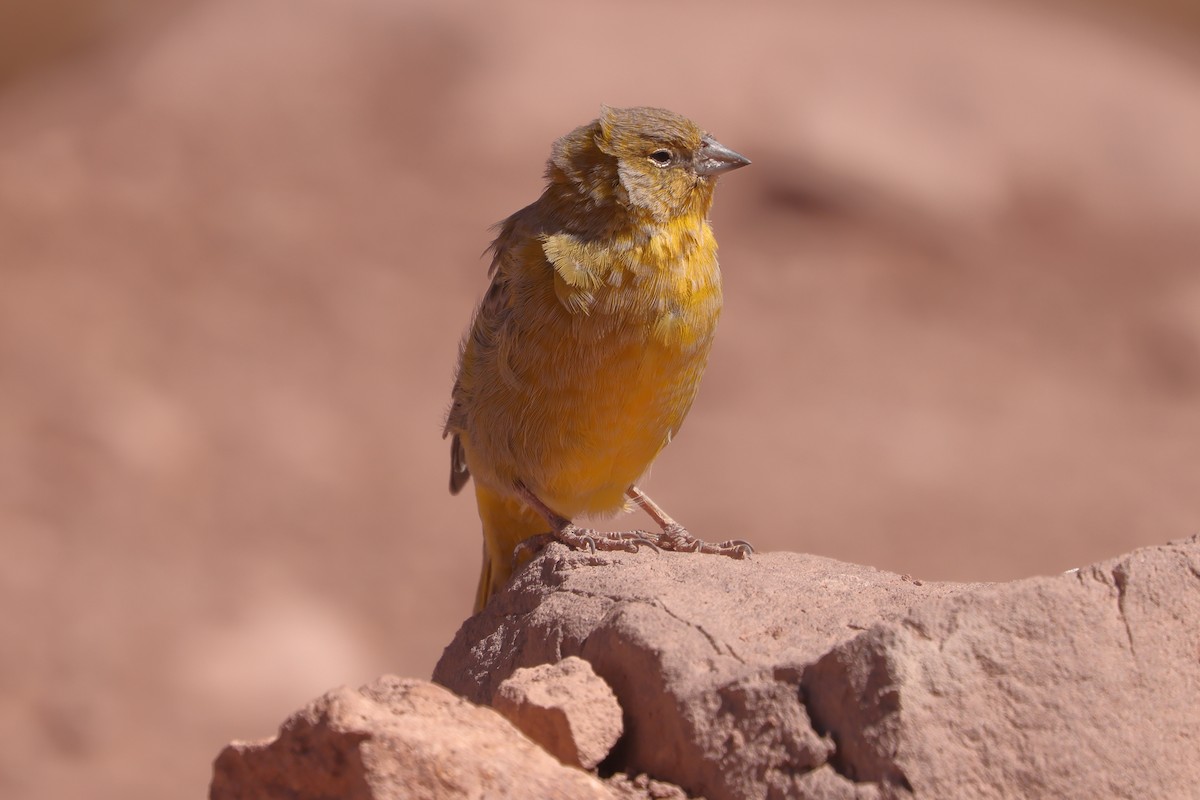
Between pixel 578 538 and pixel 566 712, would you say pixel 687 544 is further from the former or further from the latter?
pixel 566 712

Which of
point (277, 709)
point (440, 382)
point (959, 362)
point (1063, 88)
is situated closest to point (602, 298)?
point (277, 709)

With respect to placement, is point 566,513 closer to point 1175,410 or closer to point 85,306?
point 85,306

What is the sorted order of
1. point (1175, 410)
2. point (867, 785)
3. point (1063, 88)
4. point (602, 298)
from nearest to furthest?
point (867, 785) → point (602, 298) → point (1175, 410) → point (1063, 88)

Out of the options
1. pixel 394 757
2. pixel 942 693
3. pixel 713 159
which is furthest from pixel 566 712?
pixel 713 159

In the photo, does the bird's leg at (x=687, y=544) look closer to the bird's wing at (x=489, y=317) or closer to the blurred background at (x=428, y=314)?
the bird's wing at (x=489, y=317)

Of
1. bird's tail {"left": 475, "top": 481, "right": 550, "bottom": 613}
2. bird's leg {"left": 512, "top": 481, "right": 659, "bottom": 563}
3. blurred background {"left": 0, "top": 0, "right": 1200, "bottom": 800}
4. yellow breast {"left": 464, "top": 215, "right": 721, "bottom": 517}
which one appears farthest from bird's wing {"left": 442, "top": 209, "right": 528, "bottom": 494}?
blurred background {"left": 0, "top": 0, "right": 1200, "bottom": 800}

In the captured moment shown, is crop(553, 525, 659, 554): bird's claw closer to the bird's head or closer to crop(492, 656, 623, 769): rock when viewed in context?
the bird's head

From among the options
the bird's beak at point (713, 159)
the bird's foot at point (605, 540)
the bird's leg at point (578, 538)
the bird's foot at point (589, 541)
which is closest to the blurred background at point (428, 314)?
the bird's leg at point (578, 538)
